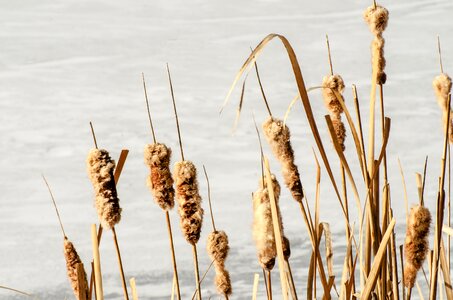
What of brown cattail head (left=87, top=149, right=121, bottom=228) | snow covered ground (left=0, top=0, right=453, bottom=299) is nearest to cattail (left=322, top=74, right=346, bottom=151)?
brown cattail head (left=87, top=149, right=121, bottom=228)

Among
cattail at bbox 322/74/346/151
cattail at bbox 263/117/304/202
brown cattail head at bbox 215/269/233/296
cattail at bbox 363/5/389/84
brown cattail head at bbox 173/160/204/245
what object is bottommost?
brown cattail head at bbox 215/269/233/296

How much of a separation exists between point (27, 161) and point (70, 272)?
4330 mm

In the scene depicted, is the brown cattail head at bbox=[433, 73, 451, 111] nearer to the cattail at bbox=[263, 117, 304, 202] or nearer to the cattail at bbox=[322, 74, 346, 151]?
the cattail at bbox=[322, 74, 346, 151]

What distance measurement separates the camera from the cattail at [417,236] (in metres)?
0.96

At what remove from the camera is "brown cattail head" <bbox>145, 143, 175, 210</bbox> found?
0.88 m

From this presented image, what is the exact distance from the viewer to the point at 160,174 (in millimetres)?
888

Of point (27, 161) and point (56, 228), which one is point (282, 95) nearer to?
point (27, 161)

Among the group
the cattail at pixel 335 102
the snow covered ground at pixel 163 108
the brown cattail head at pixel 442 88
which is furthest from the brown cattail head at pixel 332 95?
the snow covered ground at pixel 163 108

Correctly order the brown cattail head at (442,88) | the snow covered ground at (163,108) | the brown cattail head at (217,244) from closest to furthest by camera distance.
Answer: the brown cattail head at (217,244), the brown cattail head at (442,88), the snow covered ground at (163,108)

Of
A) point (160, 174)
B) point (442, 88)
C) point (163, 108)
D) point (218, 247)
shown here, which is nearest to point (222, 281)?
point (218, 247)

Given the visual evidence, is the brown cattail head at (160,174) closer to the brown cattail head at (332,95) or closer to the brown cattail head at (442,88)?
the brown cattail head at (332,95)

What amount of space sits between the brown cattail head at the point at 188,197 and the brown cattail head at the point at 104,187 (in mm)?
79

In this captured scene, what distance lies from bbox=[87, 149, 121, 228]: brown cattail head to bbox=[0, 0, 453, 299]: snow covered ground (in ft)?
7.20

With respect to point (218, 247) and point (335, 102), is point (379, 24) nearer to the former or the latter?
point (335, 102)
